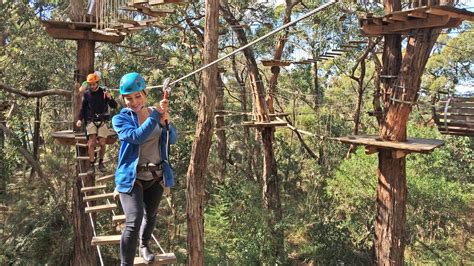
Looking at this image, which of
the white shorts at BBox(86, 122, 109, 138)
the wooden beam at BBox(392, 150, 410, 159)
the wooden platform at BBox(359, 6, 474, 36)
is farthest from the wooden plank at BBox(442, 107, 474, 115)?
the white shorts at BBox(86, 122, 109, 138)

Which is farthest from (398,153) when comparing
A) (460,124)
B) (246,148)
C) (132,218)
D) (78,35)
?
(246,148)

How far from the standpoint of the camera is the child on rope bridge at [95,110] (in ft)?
15.8

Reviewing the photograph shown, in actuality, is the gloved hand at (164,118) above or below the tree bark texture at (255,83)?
below

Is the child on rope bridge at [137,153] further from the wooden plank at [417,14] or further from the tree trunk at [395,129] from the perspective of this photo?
the tree trunk at [395,129]

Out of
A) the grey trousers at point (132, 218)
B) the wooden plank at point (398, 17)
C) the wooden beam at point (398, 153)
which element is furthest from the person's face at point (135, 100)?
the wooden beam at point (398, 153)

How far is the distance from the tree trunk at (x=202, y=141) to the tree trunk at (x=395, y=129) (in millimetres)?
2330

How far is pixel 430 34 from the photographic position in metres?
5.53

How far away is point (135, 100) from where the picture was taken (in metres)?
2.34

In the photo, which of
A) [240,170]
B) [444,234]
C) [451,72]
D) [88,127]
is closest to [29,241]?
[88,127]

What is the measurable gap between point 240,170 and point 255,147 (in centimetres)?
82

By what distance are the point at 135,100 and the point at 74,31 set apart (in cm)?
432

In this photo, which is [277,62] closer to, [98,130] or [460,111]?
A: [460,111]

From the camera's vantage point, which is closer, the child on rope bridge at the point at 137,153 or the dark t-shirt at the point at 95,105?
the child on rope bridge at the point at 137,153

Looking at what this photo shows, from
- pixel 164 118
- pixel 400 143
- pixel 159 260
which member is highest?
pixel 164 118
